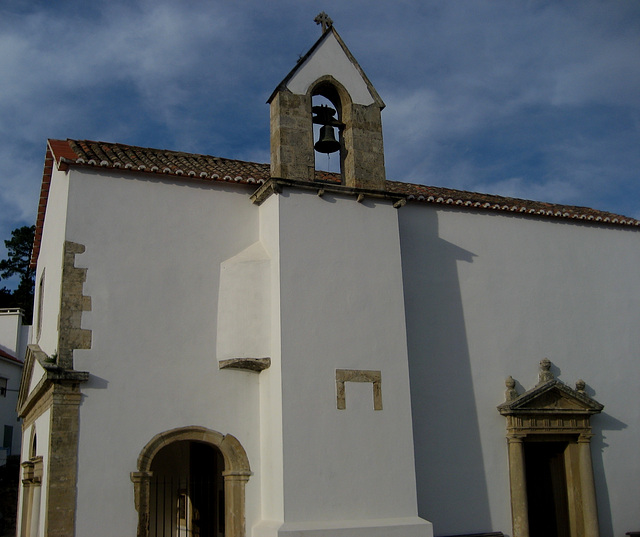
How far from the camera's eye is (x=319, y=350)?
9398 millimetres

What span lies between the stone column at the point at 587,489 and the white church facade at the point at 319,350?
3 cm

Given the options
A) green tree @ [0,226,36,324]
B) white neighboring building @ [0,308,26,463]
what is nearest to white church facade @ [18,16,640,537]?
white neighboring building @ [0,308,26,463]

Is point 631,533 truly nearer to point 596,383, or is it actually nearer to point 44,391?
point 596,383

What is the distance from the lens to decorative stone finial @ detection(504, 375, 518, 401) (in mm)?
11047

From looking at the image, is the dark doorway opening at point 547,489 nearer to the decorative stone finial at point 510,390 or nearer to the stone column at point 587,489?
the stone column at point 587,489

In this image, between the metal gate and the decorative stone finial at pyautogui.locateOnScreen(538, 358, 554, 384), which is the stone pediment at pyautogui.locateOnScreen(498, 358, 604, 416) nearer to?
the decorative stone finial at pyautogui.locateOnScreen(538, 358, 554, 384)

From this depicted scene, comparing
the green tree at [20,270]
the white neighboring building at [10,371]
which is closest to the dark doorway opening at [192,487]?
the white neighboring building at [10,371]

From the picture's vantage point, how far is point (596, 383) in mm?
11922

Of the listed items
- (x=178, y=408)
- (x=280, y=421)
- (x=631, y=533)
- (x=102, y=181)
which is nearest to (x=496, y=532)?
(x=631, y=533)

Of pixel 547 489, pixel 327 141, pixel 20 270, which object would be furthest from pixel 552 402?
pixel 20 270

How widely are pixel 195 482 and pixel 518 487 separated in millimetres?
4986

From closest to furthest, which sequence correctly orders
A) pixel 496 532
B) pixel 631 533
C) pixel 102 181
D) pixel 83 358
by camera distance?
pixel 83 358
pixel 102 181
pixel 496 532
pixel 631 533

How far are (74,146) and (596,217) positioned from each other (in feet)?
28.8

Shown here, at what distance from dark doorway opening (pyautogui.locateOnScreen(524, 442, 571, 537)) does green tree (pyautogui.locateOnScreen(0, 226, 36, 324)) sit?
97.0 ft
